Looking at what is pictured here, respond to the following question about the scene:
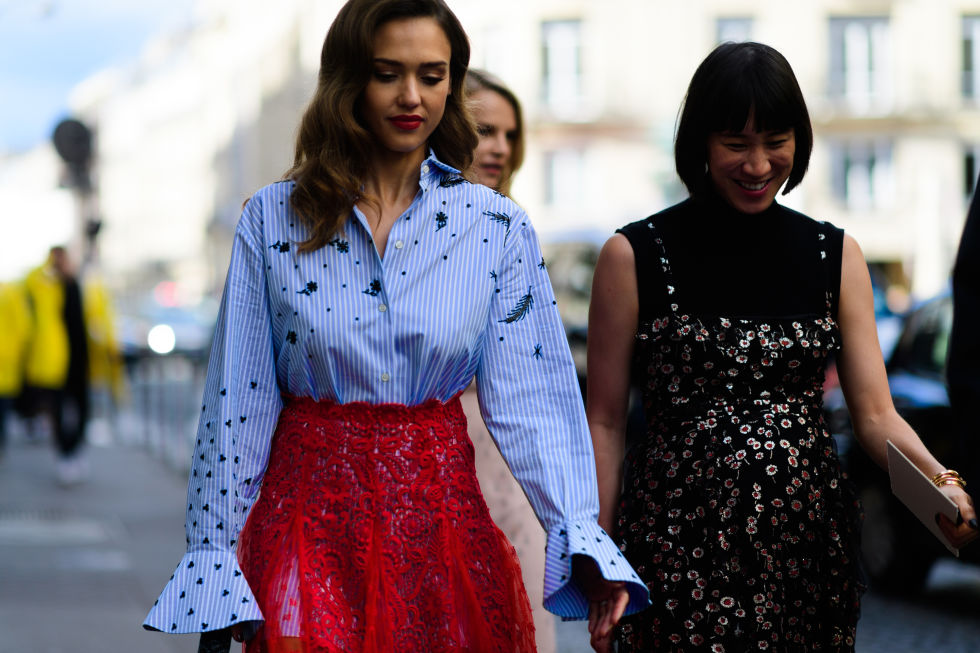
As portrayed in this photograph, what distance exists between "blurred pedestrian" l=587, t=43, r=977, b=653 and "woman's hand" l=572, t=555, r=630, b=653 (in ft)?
1.27

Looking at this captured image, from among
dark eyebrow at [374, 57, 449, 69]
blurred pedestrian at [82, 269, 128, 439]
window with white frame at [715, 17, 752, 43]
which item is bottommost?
blurred pedestrian at [82, 269, 128, 439]

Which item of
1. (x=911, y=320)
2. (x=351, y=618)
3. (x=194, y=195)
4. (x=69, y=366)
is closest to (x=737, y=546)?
(x=351, y=618)

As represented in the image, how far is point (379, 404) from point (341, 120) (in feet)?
1.74

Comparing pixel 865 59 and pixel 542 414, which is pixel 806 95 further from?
pixel 542 414

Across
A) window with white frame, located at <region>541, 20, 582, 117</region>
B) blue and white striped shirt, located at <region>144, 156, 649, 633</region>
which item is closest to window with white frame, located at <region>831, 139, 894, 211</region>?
window with white frame, located at <region>541, 20, 582, 117</region>

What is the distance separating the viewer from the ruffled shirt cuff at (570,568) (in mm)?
2617

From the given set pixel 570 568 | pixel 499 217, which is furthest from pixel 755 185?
pixel 570 568

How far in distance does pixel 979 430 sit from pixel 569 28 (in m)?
43.9

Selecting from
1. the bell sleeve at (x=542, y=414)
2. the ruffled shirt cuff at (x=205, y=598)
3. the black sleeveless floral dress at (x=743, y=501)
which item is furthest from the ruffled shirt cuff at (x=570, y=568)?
the ruffled shirt cuff at (x=205, y=598)

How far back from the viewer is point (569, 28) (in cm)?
4509

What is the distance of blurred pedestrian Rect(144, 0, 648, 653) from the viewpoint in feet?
→ 8.62

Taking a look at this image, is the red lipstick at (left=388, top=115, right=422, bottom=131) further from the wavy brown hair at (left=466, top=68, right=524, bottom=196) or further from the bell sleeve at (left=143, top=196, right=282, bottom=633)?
the wavy brown hair at (left=466, top=68, right=524, bottom=196)

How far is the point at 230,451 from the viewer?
2.67 metres

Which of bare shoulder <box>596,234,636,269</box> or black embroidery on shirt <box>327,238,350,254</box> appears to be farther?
bare shoulder <box>596,234,636,269</box>
